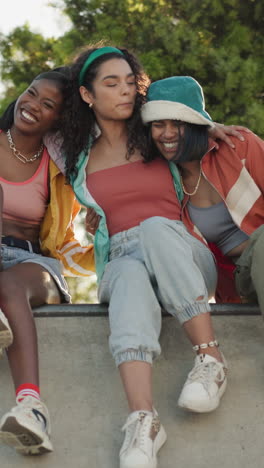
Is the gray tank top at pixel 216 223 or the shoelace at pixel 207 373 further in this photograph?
the gray tank top at pixel 216 223

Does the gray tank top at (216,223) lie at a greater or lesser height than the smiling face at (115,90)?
lesser

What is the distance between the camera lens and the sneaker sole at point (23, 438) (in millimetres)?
2930

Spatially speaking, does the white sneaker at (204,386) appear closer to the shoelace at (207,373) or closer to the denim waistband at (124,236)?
the shoelace at (207,373)

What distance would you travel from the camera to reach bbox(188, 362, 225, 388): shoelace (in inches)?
128

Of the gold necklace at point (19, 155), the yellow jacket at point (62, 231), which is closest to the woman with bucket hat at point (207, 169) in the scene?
the yellow jacket at point (62, 231)

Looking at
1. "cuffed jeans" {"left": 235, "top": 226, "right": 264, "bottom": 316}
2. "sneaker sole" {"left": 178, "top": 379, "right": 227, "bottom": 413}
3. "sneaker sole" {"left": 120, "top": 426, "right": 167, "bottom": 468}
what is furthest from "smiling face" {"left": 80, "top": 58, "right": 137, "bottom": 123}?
"sneaker sole" {"left": 120, "top": 426, "right": 167, "bottom": 468}

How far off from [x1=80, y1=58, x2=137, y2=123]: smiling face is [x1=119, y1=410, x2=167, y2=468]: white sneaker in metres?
1.64

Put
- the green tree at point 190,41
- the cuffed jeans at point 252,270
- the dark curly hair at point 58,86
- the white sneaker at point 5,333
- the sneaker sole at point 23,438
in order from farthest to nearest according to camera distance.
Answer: the green tree at point 190,41 < the dark curly hair at point 58,86 < the cuffed jeans at point 252,270 < the white sneaker at point 5,333 < the sneaker sole at point 23,438

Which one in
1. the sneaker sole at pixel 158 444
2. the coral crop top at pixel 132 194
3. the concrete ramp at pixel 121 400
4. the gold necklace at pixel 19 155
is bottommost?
the concrete ramp at pixel 121 400

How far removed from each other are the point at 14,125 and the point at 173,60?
154 inches

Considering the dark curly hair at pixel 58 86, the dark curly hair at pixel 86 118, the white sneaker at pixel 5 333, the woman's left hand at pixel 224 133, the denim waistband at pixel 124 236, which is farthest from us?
the dark curly hair at pixel 58 86

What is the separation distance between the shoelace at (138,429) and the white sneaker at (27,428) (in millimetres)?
302

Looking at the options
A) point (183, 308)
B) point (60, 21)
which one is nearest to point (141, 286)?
point (183, 308)

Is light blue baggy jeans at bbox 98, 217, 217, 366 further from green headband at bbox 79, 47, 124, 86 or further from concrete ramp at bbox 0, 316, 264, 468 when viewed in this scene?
green headband at bbox 79, 47, 124, 86
